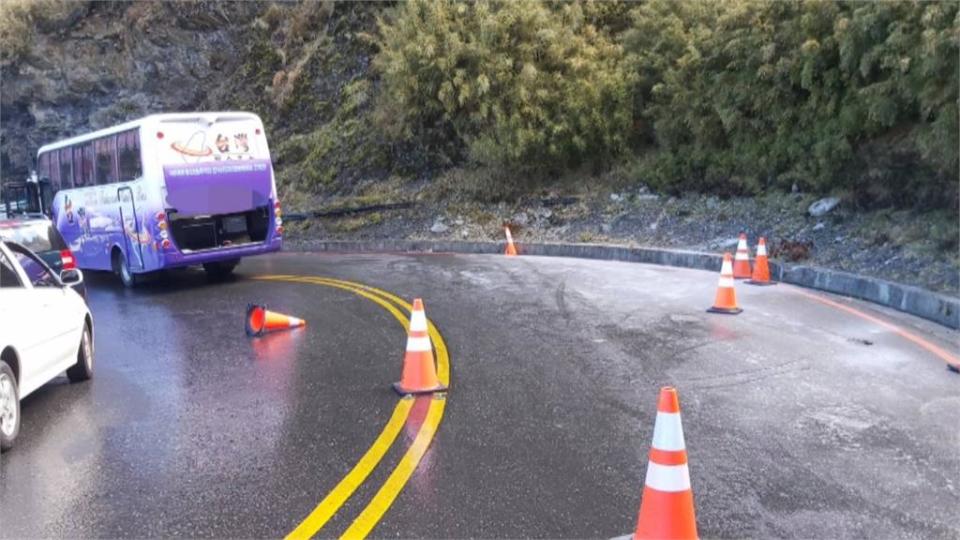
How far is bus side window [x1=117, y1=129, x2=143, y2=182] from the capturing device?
613 inches

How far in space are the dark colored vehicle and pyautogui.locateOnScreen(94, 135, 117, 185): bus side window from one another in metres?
4.66

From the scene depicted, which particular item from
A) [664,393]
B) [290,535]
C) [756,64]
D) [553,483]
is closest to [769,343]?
[553,483]

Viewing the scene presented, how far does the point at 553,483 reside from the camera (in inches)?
208

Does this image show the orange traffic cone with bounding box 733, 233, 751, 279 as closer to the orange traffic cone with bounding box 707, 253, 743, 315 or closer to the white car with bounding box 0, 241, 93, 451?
the orange traffic cone with bounding box 707, 253, 743, 315

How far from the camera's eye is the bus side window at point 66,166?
18.7m

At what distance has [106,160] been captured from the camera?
1692 centimetres

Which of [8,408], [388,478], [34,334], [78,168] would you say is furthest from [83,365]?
[78,168]

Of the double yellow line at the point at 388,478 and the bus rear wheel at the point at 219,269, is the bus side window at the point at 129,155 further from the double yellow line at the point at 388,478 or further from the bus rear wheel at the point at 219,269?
the double yellow line at the point at 388,478

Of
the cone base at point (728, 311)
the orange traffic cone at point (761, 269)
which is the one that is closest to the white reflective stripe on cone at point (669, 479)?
the cone base at point (728, 311)

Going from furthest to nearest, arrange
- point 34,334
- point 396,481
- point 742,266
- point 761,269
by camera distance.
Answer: point 742,266 → point 761,269 → point 34,334 → point 396,481

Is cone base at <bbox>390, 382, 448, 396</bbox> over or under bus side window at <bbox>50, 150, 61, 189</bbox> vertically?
under

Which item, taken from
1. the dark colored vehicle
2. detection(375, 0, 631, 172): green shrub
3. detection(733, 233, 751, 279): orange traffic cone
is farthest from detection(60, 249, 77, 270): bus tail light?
detection(375, 0, 631, 172): green shrub

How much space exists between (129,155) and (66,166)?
3.94 m

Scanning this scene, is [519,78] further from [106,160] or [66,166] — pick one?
[66,166]
